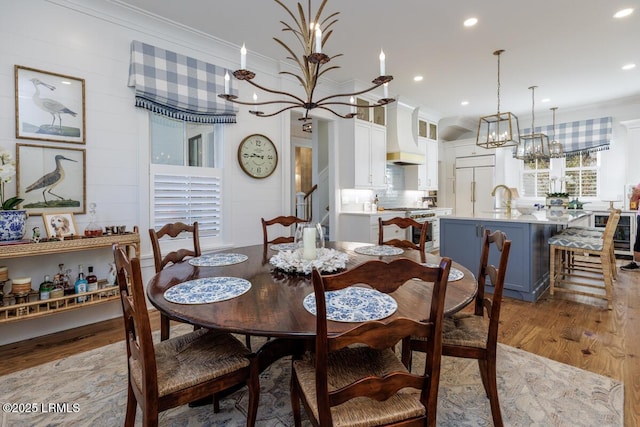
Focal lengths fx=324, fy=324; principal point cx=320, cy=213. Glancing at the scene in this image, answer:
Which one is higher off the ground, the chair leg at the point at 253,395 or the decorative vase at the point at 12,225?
the decorative vase at the point at 12,225

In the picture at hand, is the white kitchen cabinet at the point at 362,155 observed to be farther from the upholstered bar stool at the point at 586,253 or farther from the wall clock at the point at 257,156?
the upholstered bar stool at the point at 586,253

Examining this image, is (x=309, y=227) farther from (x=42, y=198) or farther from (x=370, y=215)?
(x=370, y=215)

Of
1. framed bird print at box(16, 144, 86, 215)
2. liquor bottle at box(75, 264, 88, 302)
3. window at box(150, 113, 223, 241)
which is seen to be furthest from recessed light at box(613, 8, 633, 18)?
liquor bottle at box(75, 264, 88, 302)

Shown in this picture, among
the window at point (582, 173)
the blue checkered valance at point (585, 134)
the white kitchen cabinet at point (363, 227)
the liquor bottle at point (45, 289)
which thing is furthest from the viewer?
the window at point (582, 173)

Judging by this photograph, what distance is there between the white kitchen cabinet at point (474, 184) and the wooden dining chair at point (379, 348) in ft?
21.2

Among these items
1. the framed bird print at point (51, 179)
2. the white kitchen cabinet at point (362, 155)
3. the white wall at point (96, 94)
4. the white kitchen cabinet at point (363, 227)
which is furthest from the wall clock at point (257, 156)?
the framed bird print at point (51, 179)

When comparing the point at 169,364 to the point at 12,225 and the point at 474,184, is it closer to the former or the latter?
the point at 12,225

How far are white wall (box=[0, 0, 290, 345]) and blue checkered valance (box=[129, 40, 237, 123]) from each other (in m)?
0.11

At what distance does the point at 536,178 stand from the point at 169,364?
7775 millimetres

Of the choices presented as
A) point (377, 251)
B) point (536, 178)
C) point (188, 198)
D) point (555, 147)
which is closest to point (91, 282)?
point (188, 198)

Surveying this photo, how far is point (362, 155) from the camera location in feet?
16.0

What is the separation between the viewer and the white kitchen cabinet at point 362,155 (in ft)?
15.7

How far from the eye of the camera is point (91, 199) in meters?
2.75

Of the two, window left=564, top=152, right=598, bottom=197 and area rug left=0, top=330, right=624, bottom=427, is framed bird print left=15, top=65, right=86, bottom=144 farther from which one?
window left=564, top=152, right=598, bottom=197
